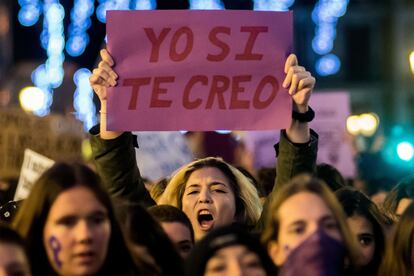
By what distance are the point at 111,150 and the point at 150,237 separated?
1262mm

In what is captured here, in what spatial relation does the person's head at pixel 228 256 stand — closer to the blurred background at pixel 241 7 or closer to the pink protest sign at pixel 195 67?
the pink protest sign at pixel 195 67

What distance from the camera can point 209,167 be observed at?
24.0 feet

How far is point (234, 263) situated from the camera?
5.07 m

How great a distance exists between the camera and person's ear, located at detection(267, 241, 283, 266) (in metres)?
5.36

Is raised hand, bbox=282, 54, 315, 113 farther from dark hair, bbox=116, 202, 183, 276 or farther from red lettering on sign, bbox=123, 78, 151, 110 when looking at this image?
dark hair, bbox=116, 202, 183, 276

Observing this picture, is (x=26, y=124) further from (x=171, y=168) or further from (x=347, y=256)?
(x=347, y=256)

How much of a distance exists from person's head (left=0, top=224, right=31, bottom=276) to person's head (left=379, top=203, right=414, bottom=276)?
1.41 m

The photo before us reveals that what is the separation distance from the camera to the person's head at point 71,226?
5.16 m

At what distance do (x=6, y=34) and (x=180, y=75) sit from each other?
3602 centimetres

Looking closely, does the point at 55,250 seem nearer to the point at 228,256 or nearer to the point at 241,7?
the point at 228,256

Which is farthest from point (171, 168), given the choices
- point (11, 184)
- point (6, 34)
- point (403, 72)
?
point (403, 72)

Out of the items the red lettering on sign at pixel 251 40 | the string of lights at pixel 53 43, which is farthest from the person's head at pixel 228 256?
the string of lights at pixel 53 43

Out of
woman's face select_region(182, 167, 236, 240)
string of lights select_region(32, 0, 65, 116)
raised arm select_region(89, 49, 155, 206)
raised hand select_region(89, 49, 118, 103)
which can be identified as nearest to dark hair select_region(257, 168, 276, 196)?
woman's face select_region(182, 167, 236, 240)

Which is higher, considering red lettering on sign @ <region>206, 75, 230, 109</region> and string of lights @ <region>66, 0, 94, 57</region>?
string of lights @ <region>66, 0, 94, 57</region>
